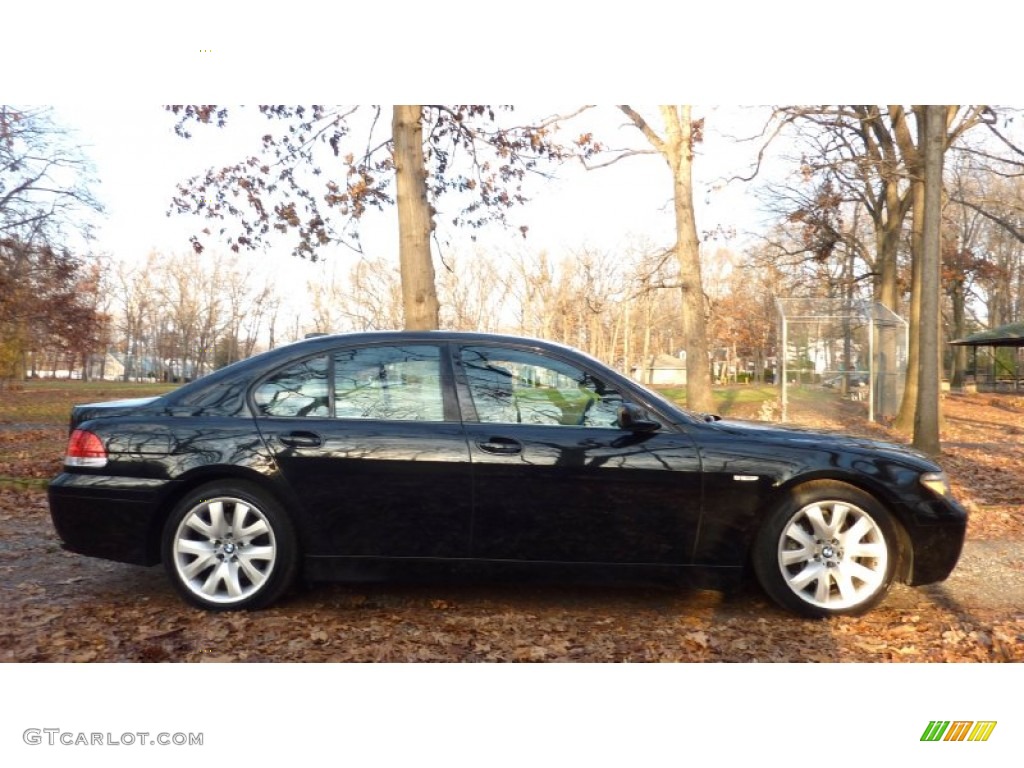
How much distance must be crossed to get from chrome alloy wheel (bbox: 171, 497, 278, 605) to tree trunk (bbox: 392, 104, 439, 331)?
4541 mm

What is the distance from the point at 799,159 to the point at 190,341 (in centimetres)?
1265

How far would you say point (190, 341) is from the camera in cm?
938

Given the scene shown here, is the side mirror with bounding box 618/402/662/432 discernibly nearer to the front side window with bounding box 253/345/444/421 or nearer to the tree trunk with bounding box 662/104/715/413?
the front side window with bounding box 253/345/444/421

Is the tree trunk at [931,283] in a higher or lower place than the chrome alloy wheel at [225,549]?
higher

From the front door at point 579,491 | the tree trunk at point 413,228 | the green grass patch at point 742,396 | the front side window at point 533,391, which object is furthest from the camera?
the green grass patch at point 742,396

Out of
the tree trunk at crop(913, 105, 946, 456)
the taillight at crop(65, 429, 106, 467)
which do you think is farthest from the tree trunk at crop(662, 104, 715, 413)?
the taillight at crop(65, 429, 106, 467)

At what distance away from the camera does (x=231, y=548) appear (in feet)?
12.5

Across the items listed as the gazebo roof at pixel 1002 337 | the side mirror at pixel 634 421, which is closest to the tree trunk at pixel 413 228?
the side mirror at pixel 634 421

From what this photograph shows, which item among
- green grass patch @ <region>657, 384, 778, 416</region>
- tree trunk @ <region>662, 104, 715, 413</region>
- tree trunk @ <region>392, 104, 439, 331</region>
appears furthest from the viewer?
green grass patch @ <region>657, 384, 778, 416</region>

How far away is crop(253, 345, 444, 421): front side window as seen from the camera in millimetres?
3906

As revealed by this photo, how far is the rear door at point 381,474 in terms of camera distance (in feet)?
12.3

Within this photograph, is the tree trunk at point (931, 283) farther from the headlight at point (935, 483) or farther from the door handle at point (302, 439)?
the door handle at point (302, 439)

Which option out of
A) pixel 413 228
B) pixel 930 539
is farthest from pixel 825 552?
pixel 413 228
